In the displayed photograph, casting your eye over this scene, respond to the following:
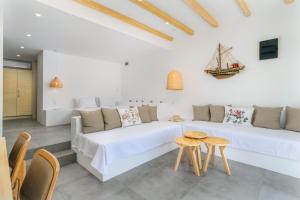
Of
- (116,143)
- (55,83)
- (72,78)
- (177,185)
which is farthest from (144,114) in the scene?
(72,78)

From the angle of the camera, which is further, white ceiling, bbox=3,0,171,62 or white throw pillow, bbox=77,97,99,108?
white throw pillow, bbox=77,97,99,108

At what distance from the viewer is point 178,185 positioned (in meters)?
2.28

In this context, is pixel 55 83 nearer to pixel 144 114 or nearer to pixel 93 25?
pixel 93 25

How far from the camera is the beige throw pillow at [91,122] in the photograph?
292 cm

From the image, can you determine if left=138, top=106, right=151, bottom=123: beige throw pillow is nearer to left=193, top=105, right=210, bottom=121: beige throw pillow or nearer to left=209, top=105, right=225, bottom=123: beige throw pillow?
left=193, top=105, right=210, bottom=121: beige throw pillow

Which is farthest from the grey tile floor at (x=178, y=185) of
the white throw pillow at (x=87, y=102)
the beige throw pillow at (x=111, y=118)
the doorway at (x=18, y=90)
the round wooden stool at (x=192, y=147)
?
the doorway at (x=18, y=90)

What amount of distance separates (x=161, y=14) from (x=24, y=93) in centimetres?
613

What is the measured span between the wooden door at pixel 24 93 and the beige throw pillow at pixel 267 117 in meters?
7.63

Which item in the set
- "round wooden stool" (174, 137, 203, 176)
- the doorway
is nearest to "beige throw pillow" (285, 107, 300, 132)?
"round wooden stool" (174, 137, 203, 176)

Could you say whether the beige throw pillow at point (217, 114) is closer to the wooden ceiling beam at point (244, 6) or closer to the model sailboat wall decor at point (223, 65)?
the model sailboat wall decor at point (223, 65)

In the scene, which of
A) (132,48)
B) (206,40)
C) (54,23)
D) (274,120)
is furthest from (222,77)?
(54,23)

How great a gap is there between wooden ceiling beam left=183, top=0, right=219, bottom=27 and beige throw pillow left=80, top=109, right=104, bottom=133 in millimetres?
2609

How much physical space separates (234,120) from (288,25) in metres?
2.10

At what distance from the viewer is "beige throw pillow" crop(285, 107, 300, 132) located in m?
2.90
